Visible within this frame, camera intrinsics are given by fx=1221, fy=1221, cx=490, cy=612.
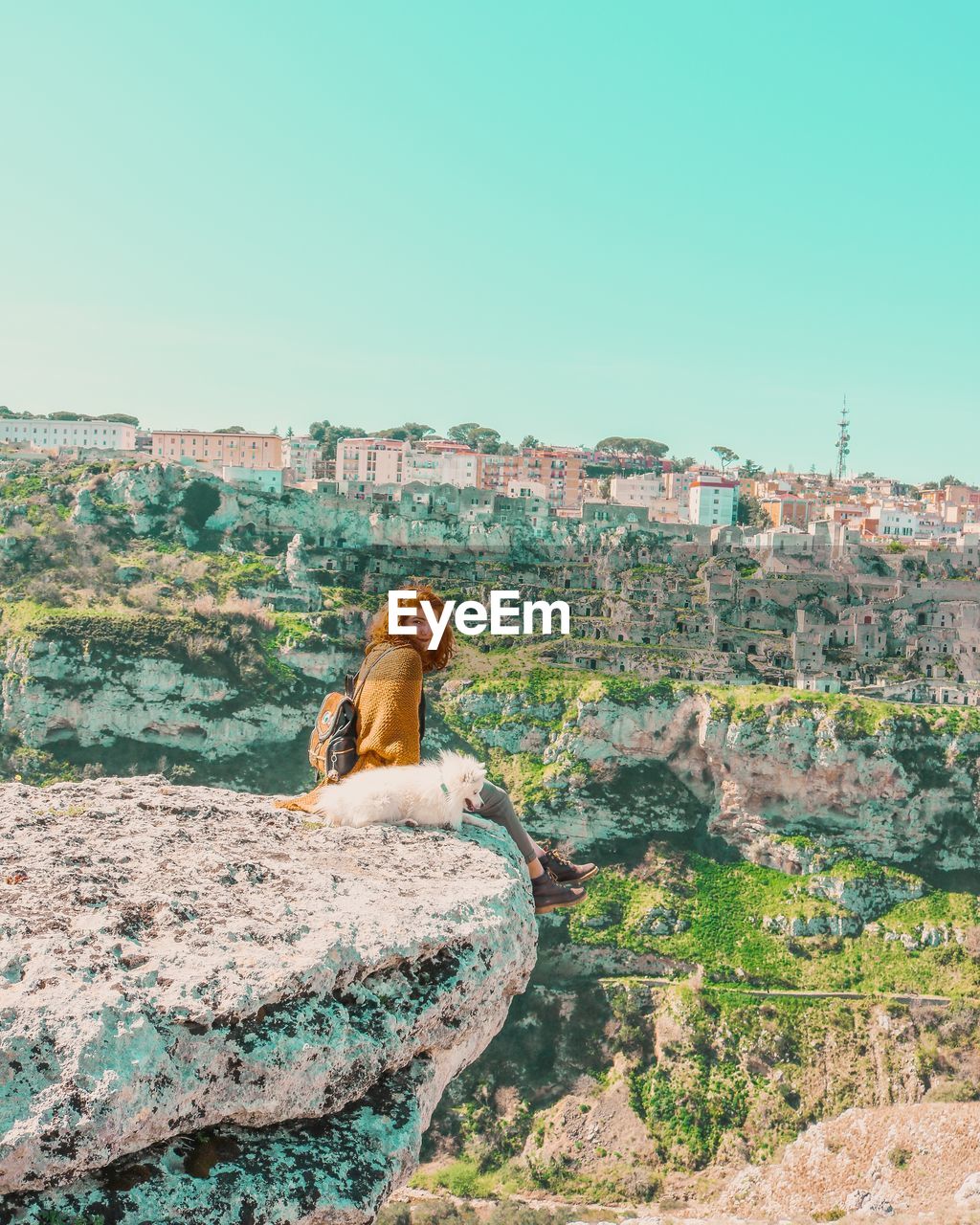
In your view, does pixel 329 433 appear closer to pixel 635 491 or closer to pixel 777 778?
pixel 635 491

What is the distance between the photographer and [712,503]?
59281mm

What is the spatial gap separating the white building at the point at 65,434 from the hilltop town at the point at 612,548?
0.09 meters

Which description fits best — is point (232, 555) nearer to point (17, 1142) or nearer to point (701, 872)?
point (701, 872)

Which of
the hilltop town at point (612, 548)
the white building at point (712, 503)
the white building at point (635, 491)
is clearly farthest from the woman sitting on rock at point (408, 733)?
the white building at point (635, 491)

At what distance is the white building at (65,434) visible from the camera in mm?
62969

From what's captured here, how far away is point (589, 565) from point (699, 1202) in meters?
28.3

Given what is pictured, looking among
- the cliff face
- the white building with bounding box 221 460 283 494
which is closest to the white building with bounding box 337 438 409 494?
the white building with bounding box 221 460 283 494

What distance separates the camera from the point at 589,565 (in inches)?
1849

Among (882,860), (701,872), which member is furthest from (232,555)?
(882,860)

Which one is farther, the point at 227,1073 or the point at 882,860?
the point at 882,860

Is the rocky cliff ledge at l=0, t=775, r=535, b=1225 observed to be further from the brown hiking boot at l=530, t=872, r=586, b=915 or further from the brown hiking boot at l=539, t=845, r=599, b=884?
the brown hiking boot at l=539, t=845, r=599, b=884

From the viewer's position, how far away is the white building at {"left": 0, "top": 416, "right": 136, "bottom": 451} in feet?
207

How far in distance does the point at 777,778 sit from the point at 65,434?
44242mm

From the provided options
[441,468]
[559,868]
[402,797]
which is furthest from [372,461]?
[402,797]
